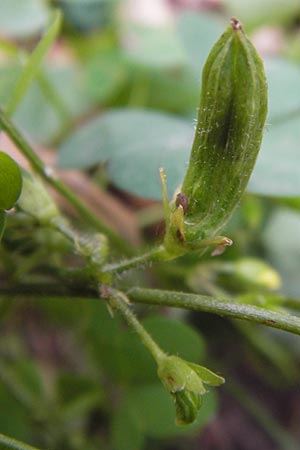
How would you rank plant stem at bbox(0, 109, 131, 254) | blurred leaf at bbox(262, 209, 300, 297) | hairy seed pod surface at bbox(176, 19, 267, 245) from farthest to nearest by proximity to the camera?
blurred leaf at bbox(262, 209, 300, 297) → plant stem at bbox(0, 109, 131, 254) → hairy seed pod surface at bbox(176, 19, 267, 245)

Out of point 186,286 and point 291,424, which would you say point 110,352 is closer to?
point 186,286

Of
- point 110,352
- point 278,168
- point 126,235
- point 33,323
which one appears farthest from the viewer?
point 33,323

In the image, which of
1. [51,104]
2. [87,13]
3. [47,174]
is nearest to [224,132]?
[47,174]

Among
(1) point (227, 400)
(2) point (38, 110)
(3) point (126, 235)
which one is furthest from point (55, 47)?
(1) point (227, 400)

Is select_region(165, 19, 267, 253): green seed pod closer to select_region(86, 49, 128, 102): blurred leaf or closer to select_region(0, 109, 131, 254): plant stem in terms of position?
select_region(0, 109, 131, 254): plant stem

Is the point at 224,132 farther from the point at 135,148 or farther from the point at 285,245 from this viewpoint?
the point at 285,245

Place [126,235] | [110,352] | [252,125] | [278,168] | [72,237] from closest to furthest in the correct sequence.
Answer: [252,125] < [72,237] < [278,168] < [110,352] < [126,235]

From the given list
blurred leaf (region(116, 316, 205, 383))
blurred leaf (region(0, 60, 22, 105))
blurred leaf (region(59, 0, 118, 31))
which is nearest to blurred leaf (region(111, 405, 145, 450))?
→ blurred leaf (region(116, 316, 205, 383))
